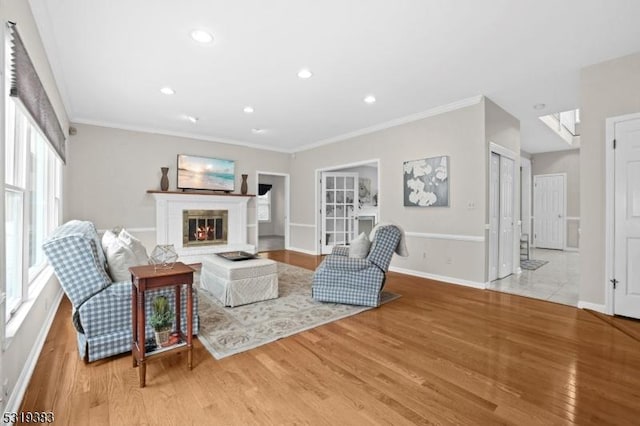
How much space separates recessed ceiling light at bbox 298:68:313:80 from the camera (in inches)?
135

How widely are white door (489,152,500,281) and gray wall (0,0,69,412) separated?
5.11m

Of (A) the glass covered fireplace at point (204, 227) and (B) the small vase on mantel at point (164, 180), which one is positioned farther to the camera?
(A) the glass covered fireplace at point (204, 227)

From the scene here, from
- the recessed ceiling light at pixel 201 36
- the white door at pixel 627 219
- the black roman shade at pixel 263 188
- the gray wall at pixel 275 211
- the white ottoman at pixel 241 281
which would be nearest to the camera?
the recessed ceiling light at pixel 201 36

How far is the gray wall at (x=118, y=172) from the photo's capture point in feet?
17.2

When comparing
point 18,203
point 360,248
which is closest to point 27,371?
point 18,203

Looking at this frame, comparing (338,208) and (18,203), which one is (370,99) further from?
(18,203)

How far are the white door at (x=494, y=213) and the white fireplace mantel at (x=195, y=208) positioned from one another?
4.79 meters

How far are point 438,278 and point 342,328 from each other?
2.51 meters

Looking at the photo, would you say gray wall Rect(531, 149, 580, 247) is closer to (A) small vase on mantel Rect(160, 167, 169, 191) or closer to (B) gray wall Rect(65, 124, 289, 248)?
(B) gray wall Rect(65, 124, 289, 248)

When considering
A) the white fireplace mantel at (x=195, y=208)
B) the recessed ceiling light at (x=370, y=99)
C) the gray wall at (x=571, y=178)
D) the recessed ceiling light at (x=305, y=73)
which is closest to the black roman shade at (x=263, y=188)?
the white fireplace mantel at (x=195, y=208)

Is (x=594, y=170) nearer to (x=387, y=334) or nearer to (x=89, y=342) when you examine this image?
(x=387, y=334)

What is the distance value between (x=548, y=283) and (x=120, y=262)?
555 cm

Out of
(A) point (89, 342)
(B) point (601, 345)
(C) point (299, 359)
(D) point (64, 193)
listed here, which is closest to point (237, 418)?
(C) point (299, 359)

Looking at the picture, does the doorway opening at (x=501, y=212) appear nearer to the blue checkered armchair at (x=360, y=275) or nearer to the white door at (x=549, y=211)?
the blue checkered armchair at (x=360, y=275)
